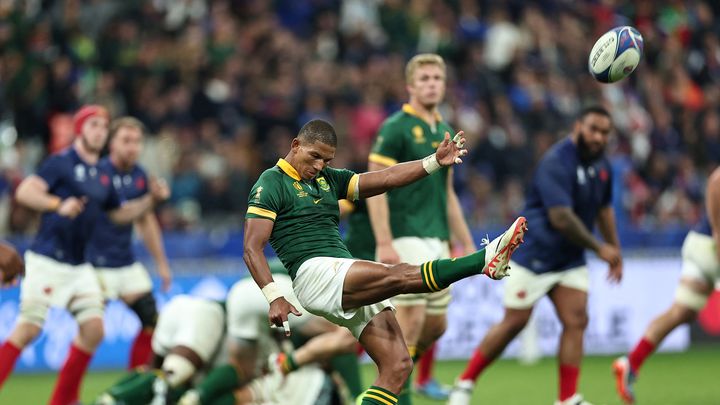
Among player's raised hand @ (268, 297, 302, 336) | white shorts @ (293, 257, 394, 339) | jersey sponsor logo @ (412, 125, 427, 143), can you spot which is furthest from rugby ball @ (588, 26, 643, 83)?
player's raised hand @ (268, 297, 302, 336)

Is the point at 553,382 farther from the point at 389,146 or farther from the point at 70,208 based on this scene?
the point at 70,208

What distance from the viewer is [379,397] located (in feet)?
23.2

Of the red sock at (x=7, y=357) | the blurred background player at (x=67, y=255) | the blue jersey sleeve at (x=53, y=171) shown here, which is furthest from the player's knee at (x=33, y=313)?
the blue jersey sleeve at (x=53, y=171)

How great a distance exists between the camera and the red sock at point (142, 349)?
11.3 meters

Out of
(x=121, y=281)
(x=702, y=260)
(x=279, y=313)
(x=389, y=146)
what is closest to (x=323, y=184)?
(x=279, y=313)

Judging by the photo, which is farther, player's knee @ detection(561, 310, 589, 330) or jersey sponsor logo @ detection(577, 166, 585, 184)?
jersey sponsor logo @ detection(577, 166, 585, 184)

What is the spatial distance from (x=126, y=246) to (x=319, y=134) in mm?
4940

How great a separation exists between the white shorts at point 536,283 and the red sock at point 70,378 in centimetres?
364

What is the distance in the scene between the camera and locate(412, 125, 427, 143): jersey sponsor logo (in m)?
9.22

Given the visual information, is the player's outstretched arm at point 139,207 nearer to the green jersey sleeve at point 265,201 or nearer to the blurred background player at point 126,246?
the blurred background player at point 126,246

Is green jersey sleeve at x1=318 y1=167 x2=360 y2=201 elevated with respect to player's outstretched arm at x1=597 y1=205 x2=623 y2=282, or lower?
lower

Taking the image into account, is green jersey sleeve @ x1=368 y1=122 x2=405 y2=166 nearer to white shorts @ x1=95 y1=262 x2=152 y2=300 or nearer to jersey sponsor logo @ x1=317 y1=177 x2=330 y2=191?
jersey sponsor logo @ x1=317 y1=177 x2=330 y2=191

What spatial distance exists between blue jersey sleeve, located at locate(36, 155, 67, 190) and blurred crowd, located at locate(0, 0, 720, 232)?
542 centimetres

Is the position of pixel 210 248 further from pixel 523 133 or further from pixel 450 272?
pixel 450 272
